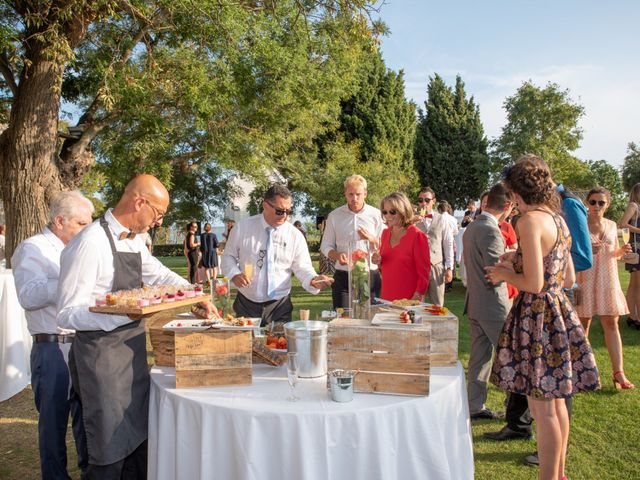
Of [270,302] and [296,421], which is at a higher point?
[270,302]

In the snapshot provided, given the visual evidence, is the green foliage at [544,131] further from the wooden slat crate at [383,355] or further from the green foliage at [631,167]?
the wooden slat crate at [383,355]

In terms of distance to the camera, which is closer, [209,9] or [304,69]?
[209,9]

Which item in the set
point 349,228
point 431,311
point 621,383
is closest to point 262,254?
point 349,228

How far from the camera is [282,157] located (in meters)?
24.8

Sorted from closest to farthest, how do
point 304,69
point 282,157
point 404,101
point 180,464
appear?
point 180,464 → point 304,69 → point 282,157 → point 404,101

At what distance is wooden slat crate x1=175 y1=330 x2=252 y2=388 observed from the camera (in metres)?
2.09

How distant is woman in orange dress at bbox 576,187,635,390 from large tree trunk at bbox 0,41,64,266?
23.3 feet

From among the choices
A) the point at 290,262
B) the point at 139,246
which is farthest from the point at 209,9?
the point at 139,246

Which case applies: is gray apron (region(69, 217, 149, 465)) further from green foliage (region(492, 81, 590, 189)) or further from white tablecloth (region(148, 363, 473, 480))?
green foliage (region(492, 81, 590, 189))

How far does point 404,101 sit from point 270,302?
2914 centimetres

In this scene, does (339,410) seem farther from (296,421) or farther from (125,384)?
(125,384)

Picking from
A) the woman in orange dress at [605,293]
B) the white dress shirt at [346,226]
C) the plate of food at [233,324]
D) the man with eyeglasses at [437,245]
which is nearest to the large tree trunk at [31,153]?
the white dress shirt at [346,226]

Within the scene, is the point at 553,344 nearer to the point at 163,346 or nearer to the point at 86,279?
the point at 163,346

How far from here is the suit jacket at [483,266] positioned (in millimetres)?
3725
